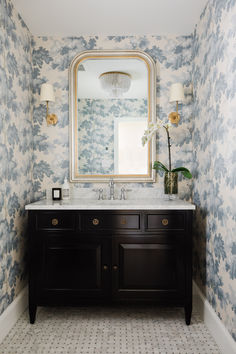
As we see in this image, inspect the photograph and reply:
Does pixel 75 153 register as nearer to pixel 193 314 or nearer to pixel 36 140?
pixel 36 140

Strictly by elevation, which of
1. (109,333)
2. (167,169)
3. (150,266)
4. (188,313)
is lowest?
(109,333)

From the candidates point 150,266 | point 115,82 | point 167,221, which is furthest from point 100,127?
point 150,266

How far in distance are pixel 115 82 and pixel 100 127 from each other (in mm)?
442

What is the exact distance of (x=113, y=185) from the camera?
248 centimetres

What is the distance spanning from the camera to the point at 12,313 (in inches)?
80.6

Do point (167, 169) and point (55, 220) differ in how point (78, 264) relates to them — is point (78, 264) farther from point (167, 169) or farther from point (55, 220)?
point (167, 169)

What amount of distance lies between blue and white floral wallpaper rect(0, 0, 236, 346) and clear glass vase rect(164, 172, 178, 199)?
194mm

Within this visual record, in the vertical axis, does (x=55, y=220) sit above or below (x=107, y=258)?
above

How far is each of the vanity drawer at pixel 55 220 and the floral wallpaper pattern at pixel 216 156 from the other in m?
1.05

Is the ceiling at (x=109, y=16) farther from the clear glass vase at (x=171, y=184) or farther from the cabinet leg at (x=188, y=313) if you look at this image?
the cabinet leg at (x=188, y=313)

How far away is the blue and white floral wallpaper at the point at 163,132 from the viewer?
5.60 ft

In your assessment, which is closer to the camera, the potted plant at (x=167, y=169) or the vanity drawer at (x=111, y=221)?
the vanity drawer at (x=111, y=221)

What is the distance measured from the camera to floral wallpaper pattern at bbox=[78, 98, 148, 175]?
2506 mm

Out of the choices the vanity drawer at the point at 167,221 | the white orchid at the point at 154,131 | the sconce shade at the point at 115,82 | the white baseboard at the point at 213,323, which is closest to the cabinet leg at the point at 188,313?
the white baseboard at the point at 213,323
